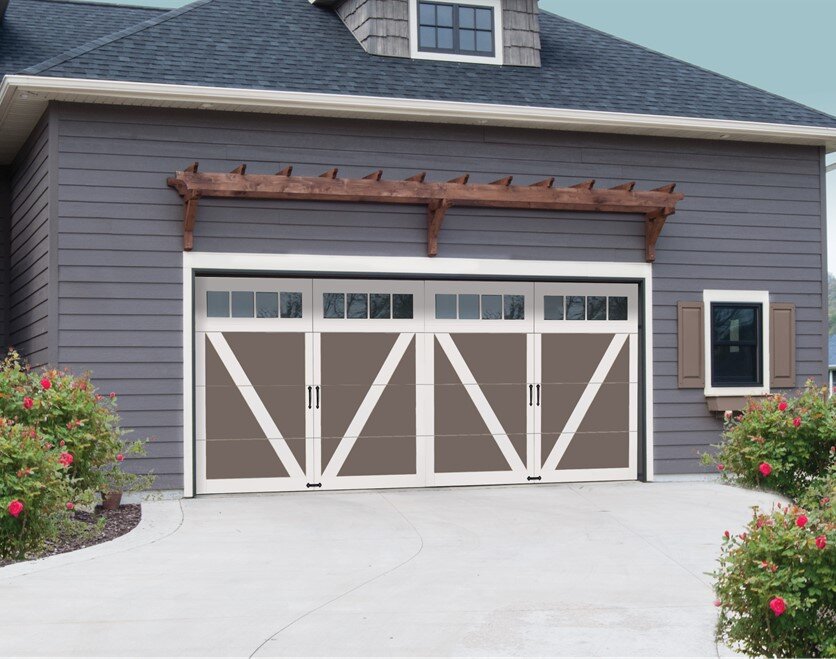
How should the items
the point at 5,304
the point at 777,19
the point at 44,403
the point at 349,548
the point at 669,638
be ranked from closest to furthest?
1. the point at 669,638
2. the point at 349,548
3. the point at 44,403
4. the point at 5,304
5. the point at 777,19

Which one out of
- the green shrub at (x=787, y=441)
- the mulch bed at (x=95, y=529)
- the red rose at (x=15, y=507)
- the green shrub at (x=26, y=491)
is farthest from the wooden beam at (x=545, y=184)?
the red rose at (x=15, y=507)

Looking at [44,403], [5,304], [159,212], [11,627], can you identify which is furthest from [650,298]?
[11,627]

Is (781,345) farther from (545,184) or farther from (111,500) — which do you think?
(111,500)

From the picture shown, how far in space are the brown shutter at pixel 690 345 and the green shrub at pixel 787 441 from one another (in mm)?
1683

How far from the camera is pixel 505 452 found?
11680 millimetres

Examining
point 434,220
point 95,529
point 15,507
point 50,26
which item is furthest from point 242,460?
point 50,26

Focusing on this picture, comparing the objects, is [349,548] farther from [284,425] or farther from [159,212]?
[159,212]

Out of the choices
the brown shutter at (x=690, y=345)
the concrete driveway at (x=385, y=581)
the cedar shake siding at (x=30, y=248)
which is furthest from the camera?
the brown shutter at (x=690, y=345)

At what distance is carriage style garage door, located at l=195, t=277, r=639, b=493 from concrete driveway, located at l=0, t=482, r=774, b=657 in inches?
34.9

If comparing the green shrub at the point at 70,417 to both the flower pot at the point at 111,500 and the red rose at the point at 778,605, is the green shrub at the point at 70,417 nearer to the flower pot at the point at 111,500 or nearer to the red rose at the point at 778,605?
the flower pot at the point at 111,500

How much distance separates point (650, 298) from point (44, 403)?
6.40 metres

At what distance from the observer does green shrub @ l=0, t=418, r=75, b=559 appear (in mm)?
7352

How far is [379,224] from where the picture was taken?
11.2 m

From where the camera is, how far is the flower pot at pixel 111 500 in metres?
9.60
